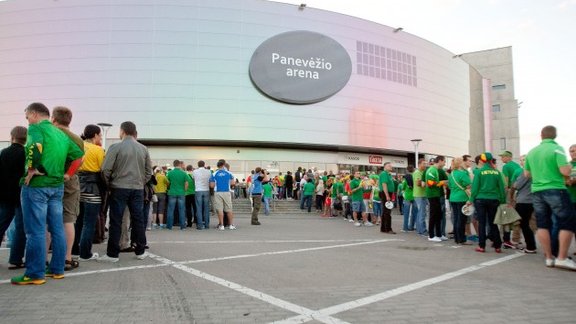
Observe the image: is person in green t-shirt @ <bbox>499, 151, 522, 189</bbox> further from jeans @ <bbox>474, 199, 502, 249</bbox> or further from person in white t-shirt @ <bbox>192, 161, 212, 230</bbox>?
person in white t-shirt @ <bbox>192, 161, 212, 230</bbox>

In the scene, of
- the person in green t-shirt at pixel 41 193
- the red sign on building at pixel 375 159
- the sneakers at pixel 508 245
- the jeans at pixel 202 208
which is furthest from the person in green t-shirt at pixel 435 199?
the red sign on building at pixel 375 159

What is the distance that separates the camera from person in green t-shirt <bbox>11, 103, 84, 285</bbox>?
13.1 ft

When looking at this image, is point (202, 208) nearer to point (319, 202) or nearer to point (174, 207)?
point (174, 207)

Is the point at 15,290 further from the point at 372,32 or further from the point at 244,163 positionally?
the point at 372,32

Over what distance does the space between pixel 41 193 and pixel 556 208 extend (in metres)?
6.23

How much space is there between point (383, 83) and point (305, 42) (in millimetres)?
8238

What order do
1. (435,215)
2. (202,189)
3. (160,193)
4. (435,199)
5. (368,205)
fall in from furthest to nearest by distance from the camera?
(368,205)
(160,193)
(202,189)
(435,199)
(435,215)

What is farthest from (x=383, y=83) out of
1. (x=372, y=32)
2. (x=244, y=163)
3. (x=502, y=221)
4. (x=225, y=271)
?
(x=225, y=271)

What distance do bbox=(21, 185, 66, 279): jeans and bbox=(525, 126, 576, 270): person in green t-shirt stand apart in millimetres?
6001

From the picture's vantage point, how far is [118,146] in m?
5.66

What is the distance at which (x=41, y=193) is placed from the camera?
4.15 metres

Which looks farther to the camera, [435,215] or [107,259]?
[435,215]

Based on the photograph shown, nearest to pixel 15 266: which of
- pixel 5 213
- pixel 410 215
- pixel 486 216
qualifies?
pixel 5 213

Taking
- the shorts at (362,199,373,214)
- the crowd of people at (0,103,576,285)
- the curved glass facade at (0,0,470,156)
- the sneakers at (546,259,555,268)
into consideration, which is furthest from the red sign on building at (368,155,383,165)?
the sneakers at (546,259,555,268)
